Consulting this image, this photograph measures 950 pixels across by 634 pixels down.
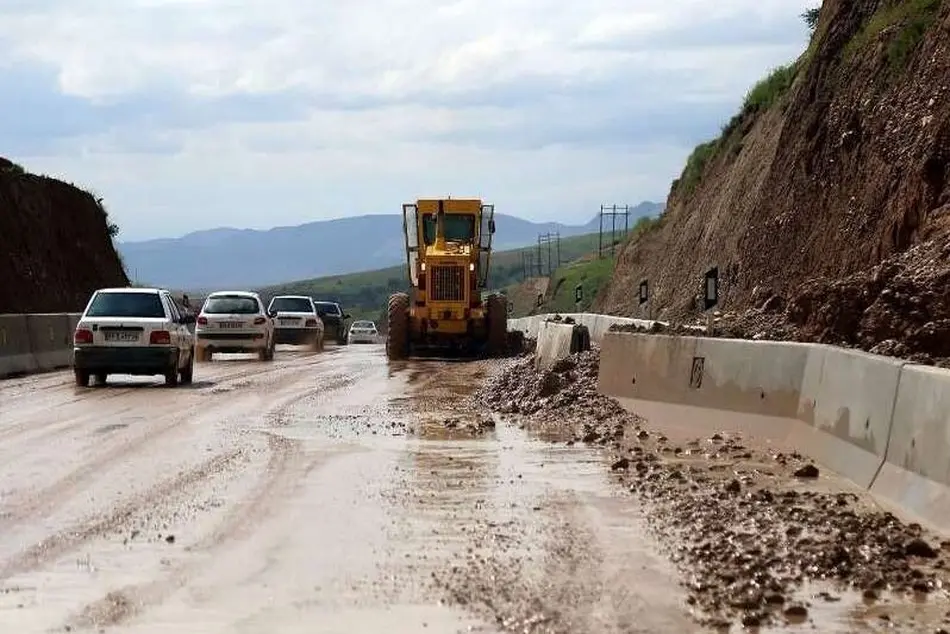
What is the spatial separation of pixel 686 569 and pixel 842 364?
3.50m

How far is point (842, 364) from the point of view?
1091 cm

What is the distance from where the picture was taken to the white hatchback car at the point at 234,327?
35.0 meters

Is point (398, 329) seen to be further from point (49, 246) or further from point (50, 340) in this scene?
point (49, 246)

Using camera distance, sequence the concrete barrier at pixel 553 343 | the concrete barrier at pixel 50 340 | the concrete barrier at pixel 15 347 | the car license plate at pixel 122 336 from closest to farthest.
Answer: the concrete barrier at pixel 553 343 → the car license plate at pixel 122 336 → the concrete barrier at pixel 15 347 → the concrete barrier at pixel 50 340

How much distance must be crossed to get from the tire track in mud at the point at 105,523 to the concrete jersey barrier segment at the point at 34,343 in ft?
54.3

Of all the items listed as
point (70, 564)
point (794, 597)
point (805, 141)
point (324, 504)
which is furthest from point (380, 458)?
point (805, 141)

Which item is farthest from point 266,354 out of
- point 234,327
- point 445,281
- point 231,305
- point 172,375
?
point 172,375

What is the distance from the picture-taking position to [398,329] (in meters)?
35.1

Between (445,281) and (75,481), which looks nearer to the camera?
(75,481)

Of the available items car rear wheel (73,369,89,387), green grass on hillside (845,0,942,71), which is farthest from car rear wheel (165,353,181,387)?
green grass on hillside (845,0,942,71)

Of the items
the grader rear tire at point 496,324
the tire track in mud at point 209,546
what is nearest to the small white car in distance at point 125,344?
the tire track in mud at point 209,546

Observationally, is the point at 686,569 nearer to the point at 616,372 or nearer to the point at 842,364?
the point at 842,364

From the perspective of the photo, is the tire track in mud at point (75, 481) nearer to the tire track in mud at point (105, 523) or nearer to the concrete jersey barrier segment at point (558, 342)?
the tire track in mud at point (105, 523)

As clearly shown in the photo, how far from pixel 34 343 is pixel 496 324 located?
10.4m
